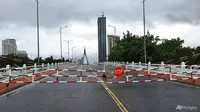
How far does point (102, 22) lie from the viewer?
7470 inches

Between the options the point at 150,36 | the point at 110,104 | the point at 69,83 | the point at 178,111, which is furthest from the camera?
the point at 150,36

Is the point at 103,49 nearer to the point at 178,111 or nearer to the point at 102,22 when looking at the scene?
the point at 102,22

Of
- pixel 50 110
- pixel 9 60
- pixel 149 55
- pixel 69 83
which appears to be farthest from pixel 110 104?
pixel 149 55

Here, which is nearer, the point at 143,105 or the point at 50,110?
the point at 50,110

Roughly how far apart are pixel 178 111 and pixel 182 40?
8824 cm

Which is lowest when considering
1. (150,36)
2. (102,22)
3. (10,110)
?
(10,110)

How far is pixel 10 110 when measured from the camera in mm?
11742

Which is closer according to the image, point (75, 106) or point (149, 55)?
point (75, 106)

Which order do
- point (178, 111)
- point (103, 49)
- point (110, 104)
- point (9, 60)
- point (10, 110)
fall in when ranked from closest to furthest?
point (178, 111) → point (10, 110) → point (110, 104) → point (9, 60) → point (103, 49)

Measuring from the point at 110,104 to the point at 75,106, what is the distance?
54.7 inches

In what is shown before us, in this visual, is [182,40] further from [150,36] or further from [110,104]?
[110,104]

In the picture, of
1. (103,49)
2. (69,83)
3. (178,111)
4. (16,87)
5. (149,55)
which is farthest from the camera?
(103,49)

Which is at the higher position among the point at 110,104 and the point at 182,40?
the point at 182,40

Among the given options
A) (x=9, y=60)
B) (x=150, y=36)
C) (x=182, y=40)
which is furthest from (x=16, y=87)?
(x=182, y=40)
